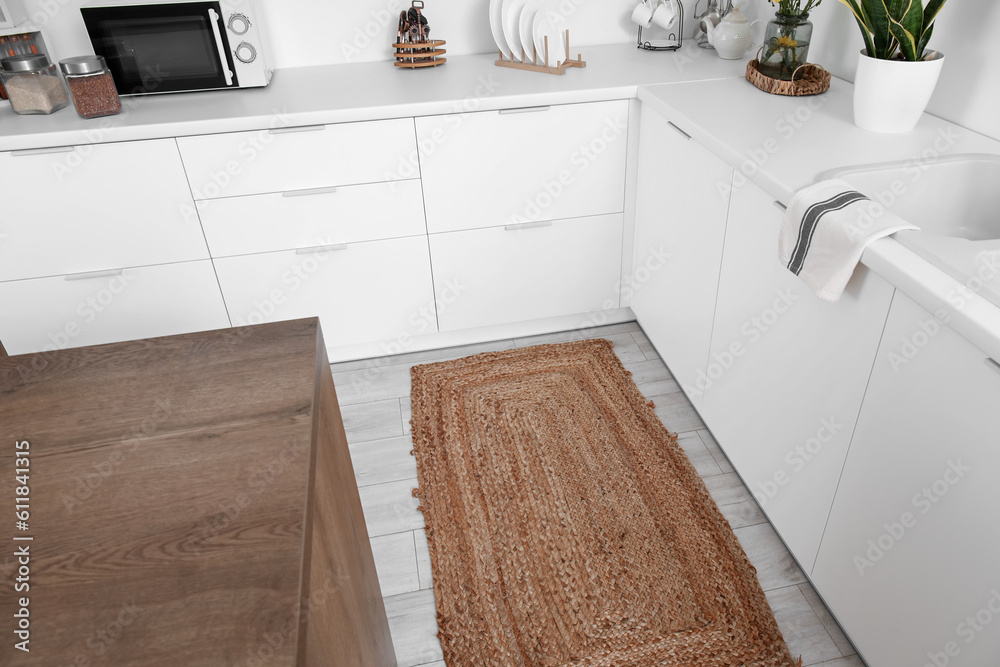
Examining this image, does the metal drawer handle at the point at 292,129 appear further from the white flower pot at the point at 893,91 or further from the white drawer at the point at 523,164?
the white flower pot at the point at 893,91

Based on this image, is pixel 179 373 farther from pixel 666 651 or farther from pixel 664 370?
pixel 664 370

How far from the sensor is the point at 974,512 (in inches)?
41.4

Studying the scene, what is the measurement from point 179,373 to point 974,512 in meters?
1.20

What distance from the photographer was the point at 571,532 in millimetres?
1805

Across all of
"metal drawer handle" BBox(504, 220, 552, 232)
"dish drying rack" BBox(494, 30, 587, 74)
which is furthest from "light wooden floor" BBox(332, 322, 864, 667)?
"dish drying rack" BBox(494, 30, 587, 74)

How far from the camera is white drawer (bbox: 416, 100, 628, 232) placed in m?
2.18

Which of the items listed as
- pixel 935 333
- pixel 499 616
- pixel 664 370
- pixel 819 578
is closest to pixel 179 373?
pixel 499 616

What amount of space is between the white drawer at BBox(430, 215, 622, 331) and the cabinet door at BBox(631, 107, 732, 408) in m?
0.14

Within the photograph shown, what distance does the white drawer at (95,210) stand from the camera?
2.02 meters
